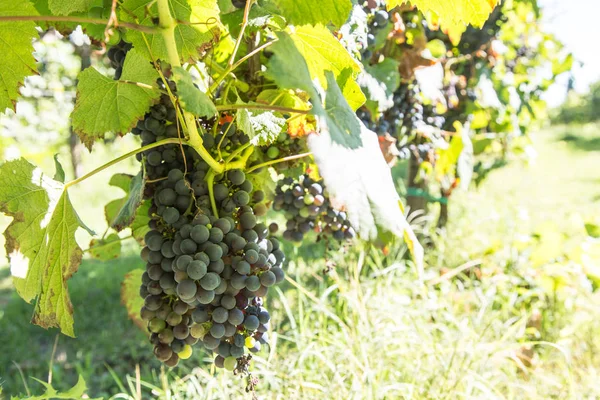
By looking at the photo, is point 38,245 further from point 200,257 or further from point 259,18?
point 259,18

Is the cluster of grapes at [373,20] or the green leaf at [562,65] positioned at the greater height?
the cluster of grapes at [373,20]

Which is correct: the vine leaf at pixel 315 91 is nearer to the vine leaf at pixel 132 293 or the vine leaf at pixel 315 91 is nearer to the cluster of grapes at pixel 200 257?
the cluster of grapes at pixel 200 257

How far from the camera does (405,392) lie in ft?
6.10

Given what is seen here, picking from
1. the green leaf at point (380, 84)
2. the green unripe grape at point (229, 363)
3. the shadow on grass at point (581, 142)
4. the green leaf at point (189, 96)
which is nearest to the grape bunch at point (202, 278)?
the green unripe grape at point (229, 363)

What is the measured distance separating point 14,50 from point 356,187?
82cm

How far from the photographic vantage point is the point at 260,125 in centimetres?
105

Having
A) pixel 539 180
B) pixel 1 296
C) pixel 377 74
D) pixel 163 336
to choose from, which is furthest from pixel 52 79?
pixel 539 180

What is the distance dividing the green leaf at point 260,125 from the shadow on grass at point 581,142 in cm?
1547

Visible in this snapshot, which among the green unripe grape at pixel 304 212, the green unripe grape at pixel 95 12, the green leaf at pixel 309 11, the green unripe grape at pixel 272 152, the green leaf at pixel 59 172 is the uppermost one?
the green unripe grape at pixel 95 12

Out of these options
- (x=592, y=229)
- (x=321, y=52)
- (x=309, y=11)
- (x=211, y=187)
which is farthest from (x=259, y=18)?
(x=592, y=229)

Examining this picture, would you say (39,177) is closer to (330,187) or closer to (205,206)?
(205,206)

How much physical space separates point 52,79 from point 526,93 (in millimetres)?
6457

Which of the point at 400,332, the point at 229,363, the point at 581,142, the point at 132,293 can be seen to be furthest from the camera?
the point at 581,142

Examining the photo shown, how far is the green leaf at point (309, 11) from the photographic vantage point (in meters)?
0.80
